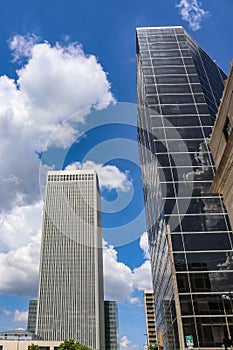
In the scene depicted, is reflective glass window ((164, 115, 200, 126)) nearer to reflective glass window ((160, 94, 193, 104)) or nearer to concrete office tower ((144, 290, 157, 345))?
reflective glass window ((160, 94, 193, 104))

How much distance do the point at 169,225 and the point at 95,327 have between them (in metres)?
135

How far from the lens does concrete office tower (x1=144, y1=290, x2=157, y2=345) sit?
178m

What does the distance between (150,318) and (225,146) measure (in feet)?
588

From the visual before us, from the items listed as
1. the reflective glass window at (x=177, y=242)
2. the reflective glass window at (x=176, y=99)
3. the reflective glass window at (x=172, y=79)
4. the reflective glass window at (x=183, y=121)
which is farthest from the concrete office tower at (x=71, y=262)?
the reflective glass window at (x=177, y=242)

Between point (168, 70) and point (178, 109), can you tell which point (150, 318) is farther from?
point (168, 70)

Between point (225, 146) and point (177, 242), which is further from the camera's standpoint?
point (177, 242)

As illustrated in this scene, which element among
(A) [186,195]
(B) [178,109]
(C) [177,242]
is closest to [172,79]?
(B) [178,109]

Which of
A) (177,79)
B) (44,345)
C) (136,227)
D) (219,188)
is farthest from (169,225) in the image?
(44,345)

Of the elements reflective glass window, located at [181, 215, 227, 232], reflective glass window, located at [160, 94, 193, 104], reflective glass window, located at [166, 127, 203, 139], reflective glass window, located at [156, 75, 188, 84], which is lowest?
reflective glass window, located at [181, 215, 227, 232]

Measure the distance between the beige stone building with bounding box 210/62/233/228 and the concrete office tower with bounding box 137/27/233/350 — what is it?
21.0 meters

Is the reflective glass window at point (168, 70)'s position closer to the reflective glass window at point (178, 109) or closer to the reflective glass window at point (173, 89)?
the reflective glass window at point (173, 89)

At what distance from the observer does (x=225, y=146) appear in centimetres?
2430

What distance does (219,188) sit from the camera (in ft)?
86.5

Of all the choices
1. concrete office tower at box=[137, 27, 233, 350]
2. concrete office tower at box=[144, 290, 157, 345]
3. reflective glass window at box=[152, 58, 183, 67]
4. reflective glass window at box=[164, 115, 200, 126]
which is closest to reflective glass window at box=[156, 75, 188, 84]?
concrete office tower at box=[137, 27, 233, 350]
